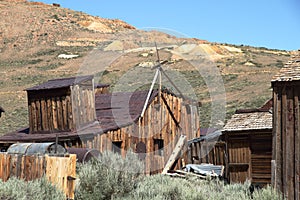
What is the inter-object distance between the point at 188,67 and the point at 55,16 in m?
34.1

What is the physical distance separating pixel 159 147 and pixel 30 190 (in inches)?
584

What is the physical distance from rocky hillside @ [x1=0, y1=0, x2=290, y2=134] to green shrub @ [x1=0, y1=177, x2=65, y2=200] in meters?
31.7

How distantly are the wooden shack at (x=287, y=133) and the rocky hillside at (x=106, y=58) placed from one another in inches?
1151

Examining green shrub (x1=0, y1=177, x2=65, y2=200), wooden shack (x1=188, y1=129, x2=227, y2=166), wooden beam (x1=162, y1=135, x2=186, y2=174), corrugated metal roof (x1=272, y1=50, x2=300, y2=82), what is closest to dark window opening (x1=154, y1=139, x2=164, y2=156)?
wooden beam (x1=162, y1=135, x2=186, y2=174)

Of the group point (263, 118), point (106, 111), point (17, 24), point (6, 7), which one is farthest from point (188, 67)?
point (263, 118)

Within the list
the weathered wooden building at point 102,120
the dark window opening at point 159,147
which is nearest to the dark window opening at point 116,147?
the weathered wooden building at point 102,120

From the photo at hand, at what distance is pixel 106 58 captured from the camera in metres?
75.7

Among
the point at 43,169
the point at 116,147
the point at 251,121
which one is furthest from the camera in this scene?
the point at 116,147

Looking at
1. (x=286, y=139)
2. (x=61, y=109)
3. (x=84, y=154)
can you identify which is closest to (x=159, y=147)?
(x=61, y=109)

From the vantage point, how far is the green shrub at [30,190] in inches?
381

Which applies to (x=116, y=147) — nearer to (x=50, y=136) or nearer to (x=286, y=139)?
(x=50, y=136)

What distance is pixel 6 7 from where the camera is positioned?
9588cm

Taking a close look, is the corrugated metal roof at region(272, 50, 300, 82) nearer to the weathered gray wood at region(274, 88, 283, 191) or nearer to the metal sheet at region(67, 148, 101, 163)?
the weathered gray wood at region(274, 88, 283, 191)

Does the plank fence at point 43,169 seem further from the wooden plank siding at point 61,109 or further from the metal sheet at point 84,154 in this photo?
the wooden plank siding at point 61,109
